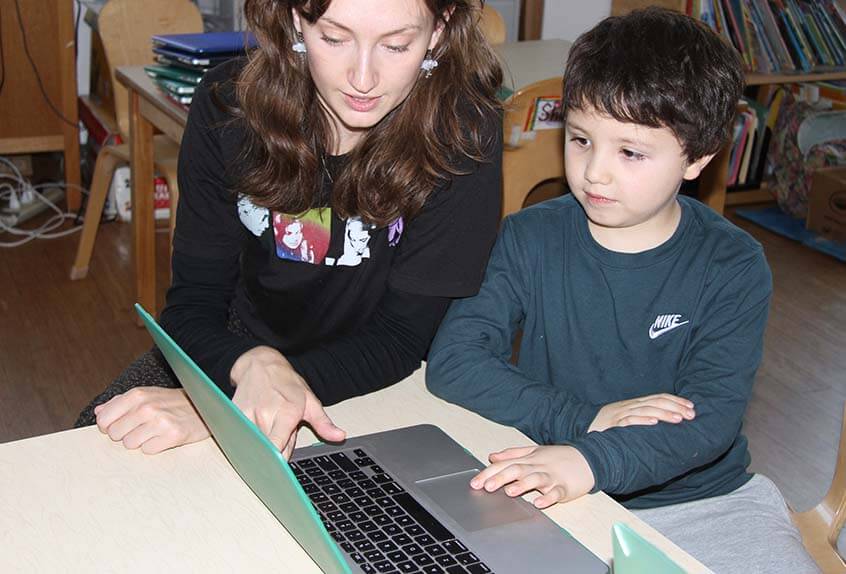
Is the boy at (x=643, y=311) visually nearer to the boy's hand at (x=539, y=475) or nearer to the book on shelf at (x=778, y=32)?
the boy's hand at (x=539, y=475)

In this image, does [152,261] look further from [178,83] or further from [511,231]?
[511,231]

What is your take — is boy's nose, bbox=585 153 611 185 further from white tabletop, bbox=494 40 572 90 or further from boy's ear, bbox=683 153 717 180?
white tabletop, bbox=494 40 572 90

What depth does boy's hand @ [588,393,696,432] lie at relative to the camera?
1210mm

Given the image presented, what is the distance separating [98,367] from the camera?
2.81 m

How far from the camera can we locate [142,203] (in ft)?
9.68

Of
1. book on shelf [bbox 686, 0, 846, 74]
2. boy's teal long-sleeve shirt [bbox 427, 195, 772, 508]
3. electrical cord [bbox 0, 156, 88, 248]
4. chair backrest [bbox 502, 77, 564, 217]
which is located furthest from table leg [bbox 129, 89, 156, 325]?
book on shelf [bbox 686, 0, 846, 74]

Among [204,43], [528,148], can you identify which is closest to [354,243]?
[528,148]

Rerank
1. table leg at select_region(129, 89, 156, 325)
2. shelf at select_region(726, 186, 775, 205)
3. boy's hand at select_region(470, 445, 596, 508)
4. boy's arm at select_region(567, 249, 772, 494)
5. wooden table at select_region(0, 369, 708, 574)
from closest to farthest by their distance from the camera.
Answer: wooden table at select_region(0, 369, 708, 574) < boy's hand at select_region(470, 445, 596, 508) < boy's arm at select_region(567, 249, 772, 494) < table leg at select_region(129, 89, 156, 325) < shelf at select_region(726, 186, 775, 205)

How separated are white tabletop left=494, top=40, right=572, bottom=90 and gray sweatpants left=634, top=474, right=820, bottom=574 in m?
1.45

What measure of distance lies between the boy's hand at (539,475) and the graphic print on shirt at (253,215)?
0.46 m

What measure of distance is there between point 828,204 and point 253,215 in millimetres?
2912

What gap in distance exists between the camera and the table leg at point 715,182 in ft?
9.37

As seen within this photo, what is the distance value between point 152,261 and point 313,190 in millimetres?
1809

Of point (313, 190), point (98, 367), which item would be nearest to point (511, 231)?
point (313, 190)
